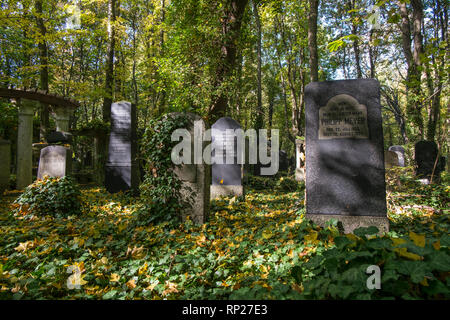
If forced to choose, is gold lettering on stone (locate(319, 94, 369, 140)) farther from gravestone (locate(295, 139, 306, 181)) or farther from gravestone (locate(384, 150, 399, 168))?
gravestone (locate(384, 150, 399, 168))

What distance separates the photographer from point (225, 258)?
309 cm

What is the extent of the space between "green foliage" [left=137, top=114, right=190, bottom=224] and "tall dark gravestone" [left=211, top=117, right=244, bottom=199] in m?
2.95

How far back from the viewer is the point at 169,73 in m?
10.4

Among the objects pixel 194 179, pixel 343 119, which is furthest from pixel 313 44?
pixel 194 179

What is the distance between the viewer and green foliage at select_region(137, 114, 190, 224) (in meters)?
4.76

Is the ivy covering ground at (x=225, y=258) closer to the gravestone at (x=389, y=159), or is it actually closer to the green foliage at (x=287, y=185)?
the green foliage at (x=287, y=185)

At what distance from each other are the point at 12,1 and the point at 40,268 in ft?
38.0

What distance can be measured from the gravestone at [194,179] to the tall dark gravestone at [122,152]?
14.1ft

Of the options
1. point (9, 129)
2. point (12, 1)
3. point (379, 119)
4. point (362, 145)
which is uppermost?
point (12, 1)

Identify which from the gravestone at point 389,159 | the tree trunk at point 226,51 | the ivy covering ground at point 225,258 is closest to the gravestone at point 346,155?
the ivy covering ground at point 225,258

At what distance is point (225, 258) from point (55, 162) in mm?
5404
